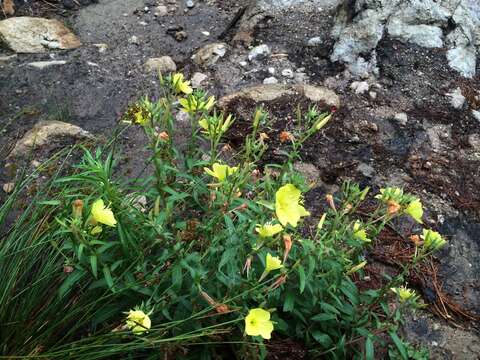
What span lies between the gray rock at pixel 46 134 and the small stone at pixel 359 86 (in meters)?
1.78

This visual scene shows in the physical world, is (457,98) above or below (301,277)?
below

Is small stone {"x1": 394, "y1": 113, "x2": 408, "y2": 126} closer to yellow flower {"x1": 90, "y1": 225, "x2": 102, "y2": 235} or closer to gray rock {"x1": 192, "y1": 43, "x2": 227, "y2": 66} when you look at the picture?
gray rock {"x1": 192, "y1": 43, "x2": 227, "y2": 66}

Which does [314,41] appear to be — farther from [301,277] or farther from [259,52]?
[301,277]

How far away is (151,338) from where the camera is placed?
1.78 m

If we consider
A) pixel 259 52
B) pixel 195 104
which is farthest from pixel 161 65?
pixel 195 104

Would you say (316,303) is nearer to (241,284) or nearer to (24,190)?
(241,284)

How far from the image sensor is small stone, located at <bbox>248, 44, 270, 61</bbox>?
3.96 metres

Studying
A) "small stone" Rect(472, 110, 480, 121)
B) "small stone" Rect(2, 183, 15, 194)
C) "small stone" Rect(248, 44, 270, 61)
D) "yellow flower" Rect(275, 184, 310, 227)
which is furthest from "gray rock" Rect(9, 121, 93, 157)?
"small stone" Rect(472, 110, 480, 121)

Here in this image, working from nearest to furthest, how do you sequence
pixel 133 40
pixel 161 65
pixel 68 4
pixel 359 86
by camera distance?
pixel 359 86 < pixel 161 65 < pixel 133 40 < pixel 68 4

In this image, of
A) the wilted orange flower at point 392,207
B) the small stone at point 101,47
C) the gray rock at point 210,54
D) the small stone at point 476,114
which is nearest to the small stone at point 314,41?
the gray rock at point 210,54

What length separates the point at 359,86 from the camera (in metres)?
3.71

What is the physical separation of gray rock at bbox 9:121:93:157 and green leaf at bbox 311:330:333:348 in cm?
175

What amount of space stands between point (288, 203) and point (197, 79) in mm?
2339

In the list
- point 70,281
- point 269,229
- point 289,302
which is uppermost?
point 269,229
